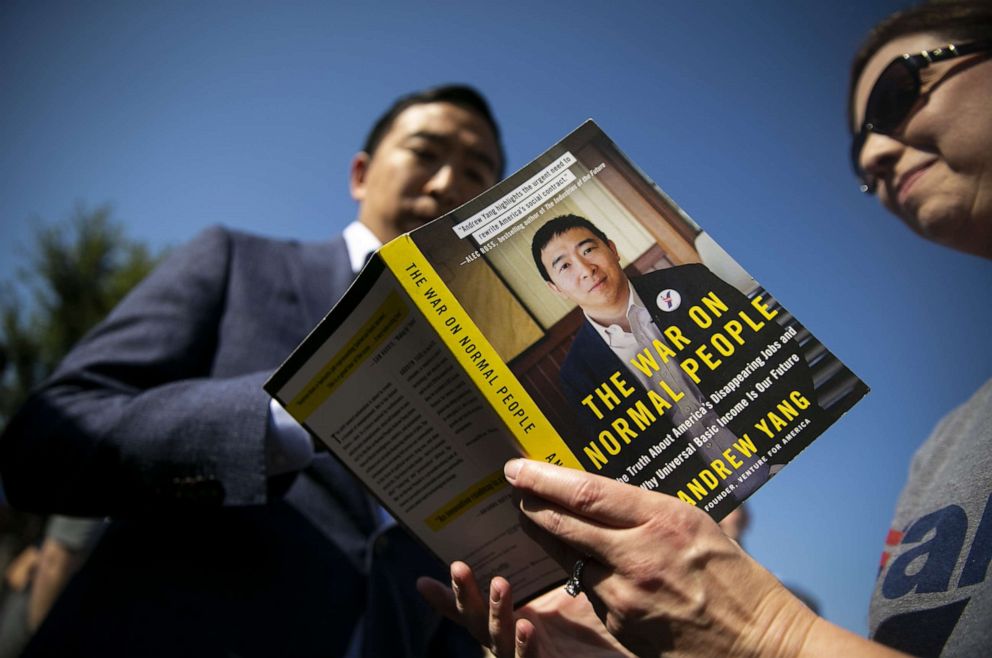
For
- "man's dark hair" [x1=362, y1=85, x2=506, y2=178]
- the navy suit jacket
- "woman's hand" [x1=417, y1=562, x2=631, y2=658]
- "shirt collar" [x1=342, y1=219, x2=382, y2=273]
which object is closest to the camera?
"woman's hand" [x1=417, y1=562, x2=631, y2=658]

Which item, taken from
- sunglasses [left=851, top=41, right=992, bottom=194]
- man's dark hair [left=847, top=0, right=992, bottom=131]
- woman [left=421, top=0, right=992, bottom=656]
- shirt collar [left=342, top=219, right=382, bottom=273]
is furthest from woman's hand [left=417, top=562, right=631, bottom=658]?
man's dark hair [left=847, top=0, right=992, bottom=131]

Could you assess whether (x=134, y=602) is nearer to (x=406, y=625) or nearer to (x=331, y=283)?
(x=406, y=625)

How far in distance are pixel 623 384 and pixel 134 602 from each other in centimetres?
105

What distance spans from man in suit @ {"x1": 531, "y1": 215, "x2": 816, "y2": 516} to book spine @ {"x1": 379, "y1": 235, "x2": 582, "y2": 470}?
5 centimetres

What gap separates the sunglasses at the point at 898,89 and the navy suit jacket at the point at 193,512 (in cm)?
152

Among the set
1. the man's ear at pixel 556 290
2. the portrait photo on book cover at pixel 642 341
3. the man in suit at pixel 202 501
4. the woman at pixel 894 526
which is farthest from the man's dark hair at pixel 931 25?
the man in suit at pixel 202 501

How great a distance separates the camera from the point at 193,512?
4.29 ft

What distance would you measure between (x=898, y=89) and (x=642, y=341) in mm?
1088

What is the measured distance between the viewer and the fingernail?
865 mm

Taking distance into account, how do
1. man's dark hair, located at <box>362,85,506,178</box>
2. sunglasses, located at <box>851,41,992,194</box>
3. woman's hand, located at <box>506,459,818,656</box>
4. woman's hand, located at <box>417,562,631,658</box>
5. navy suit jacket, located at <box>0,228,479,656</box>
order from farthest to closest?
man's dark hair, located at <box>362,85,506,178</box>
sunglasses, located at <box>851,41,992,194</box>
navy suit jacket, located at <box>0,228,479,656</box>
woman's hand, located at <box>417,562,631,658</box>
woman's hand, located at <box>506,459,818,656</box>

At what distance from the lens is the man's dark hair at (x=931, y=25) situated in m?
1.40

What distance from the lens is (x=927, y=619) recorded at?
3.21 feet

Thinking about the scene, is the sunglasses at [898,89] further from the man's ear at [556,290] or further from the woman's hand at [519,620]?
the woman's hand at [519,620]

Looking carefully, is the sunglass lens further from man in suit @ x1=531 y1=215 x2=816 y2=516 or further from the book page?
the book page
